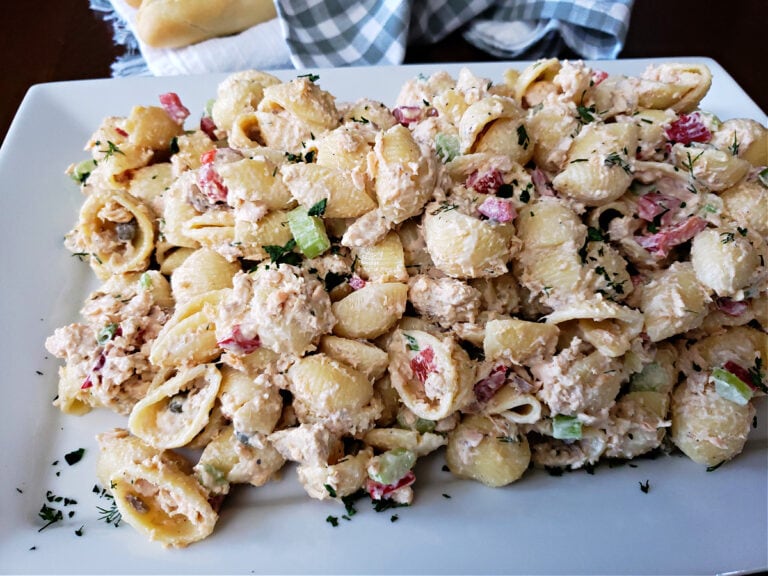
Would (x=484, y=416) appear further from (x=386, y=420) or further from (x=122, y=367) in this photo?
(x=122, y=367)

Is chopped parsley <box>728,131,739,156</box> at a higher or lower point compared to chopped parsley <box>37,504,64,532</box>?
higher

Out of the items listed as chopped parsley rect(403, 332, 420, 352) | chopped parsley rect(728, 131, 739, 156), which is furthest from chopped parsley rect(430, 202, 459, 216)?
chopped parsley rect(728, 131, 739, 156)

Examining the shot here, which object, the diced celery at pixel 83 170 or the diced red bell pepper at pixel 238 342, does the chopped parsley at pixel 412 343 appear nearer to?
the diced red bell pepper at pixel 238 342

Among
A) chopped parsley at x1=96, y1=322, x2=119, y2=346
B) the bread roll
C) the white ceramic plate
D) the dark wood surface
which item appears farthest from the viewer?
the dark wood surface

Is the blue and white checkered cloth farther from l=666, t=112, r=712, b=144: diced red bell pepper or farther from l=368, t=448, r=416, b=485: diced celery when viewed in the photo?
l=368, t=448, r=416, b=485: diced celery

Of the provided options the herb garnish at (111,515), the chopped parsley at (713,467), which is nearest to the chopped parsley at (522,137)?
the chopped parsley at (713,467)

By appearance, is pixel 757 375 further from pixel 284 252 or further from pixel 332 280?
pixel 284 252
